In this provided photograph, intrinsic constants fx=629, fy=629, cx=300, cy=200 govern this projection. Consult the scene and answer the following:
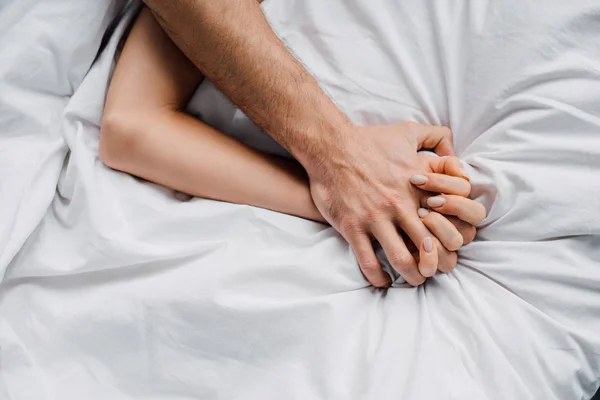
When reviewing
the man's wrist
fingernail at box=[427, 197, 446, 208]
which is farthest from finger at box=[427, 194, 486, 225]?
the man's wrist

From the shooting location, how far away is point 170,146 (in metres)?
0.73

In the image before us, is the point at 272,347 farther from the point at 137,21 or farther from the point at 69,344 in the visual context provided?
the point at 137,21

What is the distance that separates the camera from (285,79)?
0.75m

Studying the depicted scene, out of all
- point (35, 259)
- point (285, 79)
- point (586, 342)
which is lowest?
point (586, 342)

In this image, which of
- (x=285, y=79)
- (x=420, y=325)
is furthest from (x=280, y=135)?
(x=420, y=325)

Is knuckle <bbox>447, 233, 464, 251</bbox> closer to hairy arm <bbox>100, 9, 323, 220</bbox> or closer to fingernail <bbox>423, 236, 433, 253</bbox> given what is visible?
fingernail <bbox>423, 236, 433, 253</bbox>

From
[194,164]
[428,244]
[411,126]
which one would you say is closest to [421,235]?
[428,244]

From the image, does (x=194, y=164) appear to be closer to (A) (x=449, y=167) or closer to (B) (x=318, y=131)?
(B) (x=318, y=131)

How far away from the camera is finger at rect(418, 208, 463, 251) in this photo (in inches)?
26.9

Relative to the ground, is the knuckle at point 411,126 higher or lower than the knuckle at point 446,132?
higher

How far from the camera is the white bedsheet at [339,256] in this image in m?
0.66

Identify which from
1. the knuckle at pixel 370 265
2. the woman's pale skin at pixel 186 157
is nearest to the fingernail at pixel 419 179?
the woman's pale skin at pixel 186 157

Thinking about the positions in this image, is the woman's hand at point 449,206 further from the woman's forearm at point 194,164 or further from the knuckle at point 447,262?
the woman's forearm at point 194,164

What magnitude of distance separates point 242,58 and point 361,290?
308 mm
